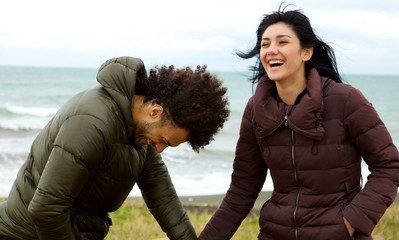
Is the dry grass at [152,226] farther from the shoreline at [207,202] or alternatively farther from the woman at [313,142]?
the woman at [313,142]

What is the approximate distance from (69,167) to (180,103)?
1.88 feet

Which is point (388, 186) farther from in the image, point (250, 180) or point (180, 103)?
point (180, 103)

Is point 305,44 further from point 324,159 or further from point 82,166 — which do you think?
point 82,166

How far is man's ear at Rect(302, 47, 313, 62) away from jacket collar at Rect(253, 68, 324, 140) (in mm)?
72

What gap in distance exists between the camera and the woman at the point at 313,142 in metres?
2.57

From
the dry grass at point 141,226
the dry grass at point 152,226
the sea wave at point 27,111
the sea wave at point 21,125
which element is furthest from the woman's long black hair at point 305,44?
the sea wave at point 27,111

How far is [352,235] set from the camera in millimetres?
2625

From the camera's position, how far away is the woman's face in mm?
2650

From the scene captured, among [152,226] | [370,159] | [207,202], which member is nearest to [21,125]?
[207,202]

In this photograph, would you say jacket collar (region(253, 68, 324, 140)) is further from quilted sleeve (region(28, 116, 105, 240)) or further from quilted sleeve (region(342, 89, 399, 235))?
quilted sleeve (region(28, 116, 105, 240))

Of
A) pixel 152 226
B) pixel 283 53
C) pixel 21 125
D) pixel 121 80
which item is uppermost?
pixel 283 53

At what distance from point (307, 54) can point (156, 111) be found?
2.86 ft

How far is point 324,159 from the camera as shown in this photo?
2619 millimetres

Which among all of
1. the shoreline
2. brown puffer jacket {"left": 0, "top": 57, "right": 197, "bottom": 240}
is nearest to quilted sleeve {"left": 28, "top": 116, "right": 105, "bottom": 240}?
brown puffer jacket {"left": 0, "top": 57, "right": 197, "bottom": 240}
